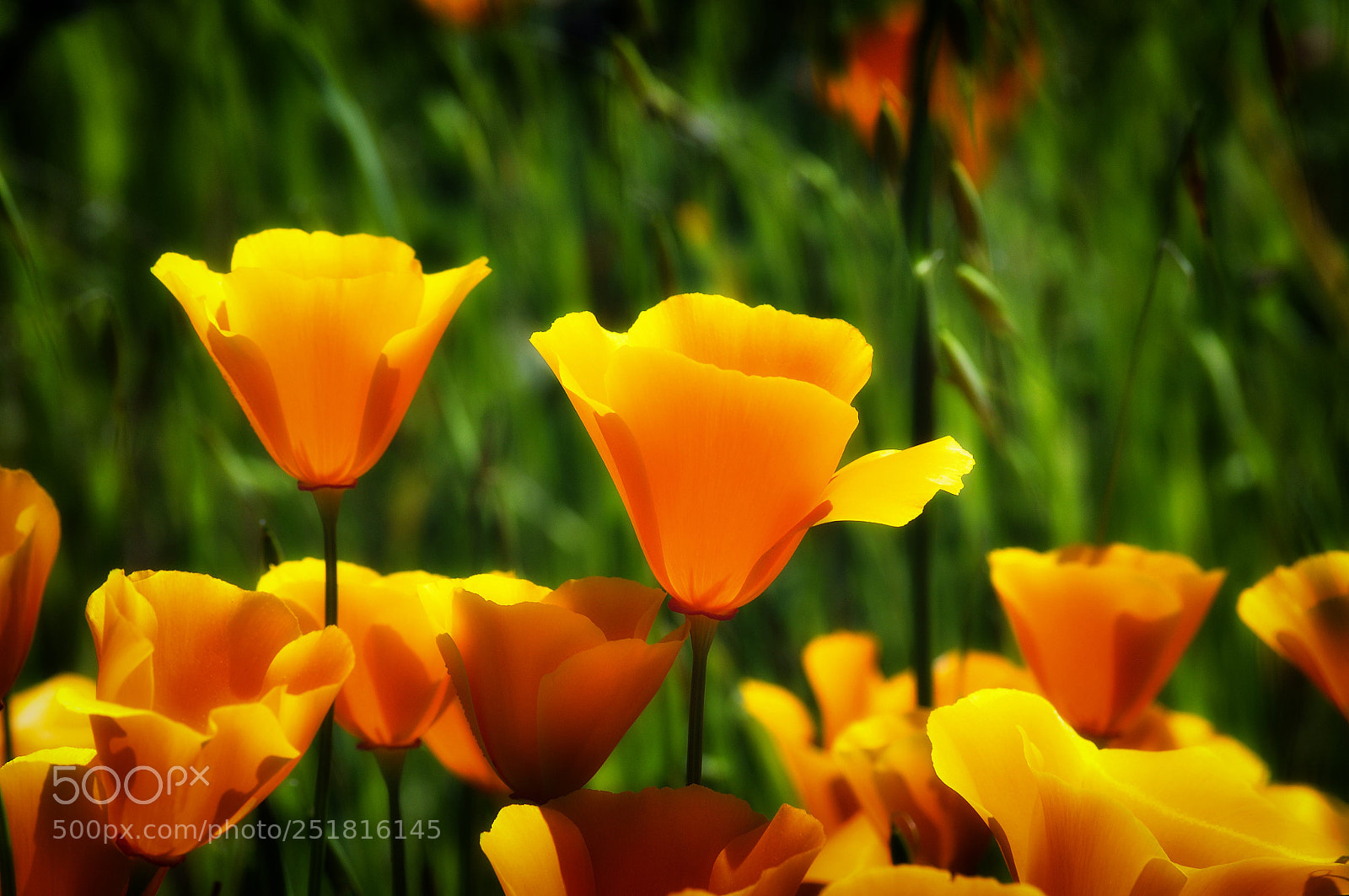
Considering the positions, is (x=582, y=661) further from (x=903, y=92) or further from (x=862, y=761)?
(x=903, y=92)

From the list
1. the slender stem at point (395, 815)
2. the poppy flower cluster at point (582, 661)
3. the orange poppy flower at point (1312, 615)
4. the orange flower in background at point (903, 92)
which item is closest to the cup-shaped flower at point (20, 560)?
the poppy flower cluster at point (582, 661)

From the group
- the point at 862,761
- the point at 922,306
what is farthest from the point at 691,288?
the point at 862,761

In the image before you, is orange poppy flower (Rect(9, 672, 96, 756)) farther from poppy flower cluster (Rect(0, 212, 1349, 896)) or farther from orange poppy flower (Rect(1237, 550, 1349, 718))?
orange poppy flower (Rect(1237, 550, 1349, 718))

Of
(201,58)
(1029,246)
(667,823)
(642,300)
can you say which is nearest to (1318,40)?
(1029,246)

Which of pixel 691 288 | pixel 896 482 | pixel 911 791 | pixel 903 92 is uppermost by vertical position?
pixel 903 92

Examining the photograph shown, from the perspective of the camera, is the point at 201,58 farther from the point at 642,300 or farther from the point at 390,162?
the point at 642,300

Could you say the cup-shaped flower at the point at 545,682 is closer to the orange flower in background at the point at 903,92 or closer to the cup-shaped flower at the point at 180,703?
the cup-shaped flower at the point at 180,703

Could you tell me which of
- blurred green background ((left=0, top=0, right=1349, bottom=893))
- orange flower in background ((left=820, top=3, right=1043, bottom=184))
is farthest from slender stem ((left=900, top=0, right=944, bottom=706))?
orange flower in background ((left=820, top=3, right=1043, bottom=184))
